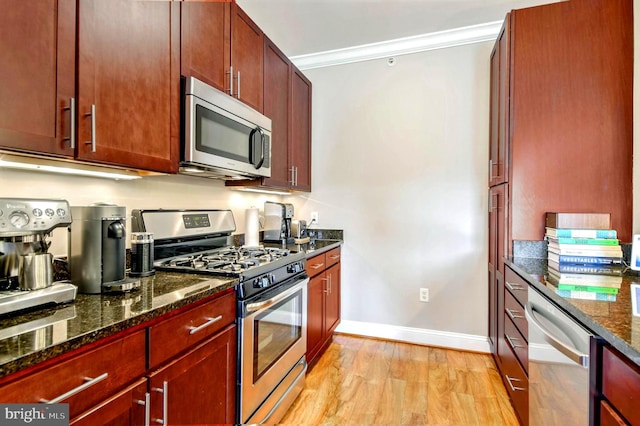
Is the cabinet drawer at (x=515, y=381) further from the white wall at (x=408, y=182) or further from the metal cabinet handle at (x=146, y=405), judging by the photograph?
the metal cabinet handle at (x=146, y=405)

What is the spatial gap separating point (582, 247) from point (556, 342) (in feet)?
2.97

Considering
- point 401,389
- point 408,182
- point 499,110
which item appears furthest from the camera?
point 408,182

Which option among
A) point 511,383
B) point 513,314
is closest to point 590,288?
point 513,314

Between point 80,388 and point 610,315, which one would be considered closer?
point 80,388

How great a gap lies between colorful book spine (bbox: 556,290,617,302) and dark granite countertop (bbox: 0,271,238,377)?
1.31m

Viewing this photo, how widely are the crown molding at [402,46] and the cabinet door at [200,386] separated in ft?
8.39

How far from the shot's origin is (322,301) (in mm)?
2443

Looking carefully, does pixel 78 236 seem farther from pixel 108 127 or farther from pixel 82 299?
pixel 108 127

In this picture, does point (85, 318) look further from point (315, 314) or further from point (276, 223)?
point (276, 223)

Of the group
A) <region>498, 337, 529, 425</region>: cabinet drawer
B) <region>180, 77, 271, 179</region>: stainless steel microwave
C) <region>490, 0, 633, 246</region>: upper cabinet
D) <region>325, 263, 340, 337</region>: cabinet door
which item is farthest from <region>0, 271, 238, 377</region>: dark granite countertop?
<region>490, 0, 633, 246</region>: upper cabinet

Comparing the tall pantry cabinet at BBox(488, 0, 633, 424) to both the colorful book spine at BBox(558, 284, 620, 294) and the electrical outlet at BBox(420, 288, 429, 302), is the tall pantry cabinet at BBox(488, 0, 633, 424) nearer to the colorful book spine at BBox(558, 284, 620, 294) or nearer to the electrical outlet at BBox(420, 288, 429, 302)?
the colorful book spine at BBox(558, 284, 620, 294)

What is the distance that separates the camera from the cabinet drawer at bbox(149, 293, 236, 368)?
991mm

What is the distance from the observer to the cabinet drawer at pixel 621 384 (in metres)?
0.78

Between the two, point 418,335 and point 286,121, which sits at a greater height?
point 286,121
